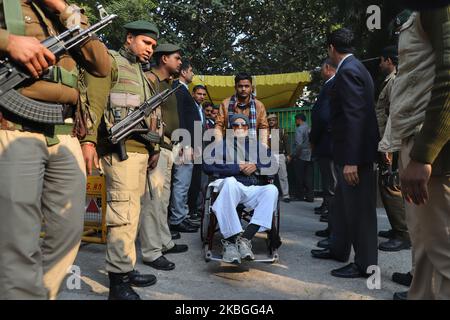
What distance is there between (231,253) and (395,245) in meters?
1.96

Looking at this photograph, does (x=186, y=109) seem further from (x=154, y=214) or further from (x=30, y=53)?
(x=30, y=53)

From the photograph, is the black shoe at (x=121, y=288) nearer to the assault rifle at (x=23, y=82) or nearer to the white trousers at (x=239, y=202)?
the white trousers at (x=239, y=202)

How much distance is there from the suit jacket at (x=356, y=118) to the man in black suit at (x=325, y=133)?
1464 mm

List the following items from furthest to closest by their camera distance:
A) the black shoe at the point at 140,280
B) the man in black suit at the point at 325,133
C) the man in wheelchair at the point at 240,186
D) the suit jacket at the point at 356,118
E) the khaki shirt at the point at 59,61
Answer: the man in black suit at the point at 325,133, the man in wheelchair at the point at 240,186, the suit jacket at the point at 356,118, the black shoe at the point at 140,280, the khaki shirt at the point at 59,61

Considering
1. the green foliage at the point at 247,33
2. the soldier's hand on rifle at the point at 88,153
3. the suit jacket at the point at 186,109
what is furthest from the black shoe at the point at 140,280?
the green foliage at the point at 247,33

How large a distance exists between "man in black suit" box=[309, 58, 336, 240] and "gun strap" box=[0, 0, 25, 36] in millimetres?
3757

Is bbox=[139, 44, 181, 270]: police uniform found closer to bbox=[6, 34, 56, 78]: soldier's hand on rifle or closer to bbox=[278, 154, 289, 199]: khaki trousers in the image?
bbox=[6, 34, 56, 78]: soldier's hand on rifle

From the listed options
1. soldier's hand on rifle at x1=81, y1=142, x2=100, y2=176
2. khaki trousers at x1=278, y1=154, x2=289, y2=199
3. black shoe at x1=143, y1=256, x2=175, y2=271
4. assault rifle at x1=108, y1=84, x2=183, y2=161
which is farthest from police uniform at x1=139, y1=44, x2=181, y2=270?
khaki trousers at x1=278, y1=154, x2=289, y2=199

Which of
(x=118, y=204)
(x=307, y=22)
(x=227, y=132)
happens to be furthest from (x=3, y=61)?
(x=307, y=22)

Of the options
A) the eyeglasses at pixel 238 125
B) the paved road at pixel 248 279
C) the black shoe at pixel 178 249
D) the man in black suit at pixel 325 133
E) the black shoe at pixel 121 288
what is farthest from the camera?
the man in black suit at pixel 325 133

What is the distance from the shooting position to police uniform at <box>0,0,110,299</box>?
178 cm

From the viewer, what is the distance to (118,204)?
299 cm

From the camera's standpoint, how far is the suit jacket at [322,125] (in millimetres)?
5098
